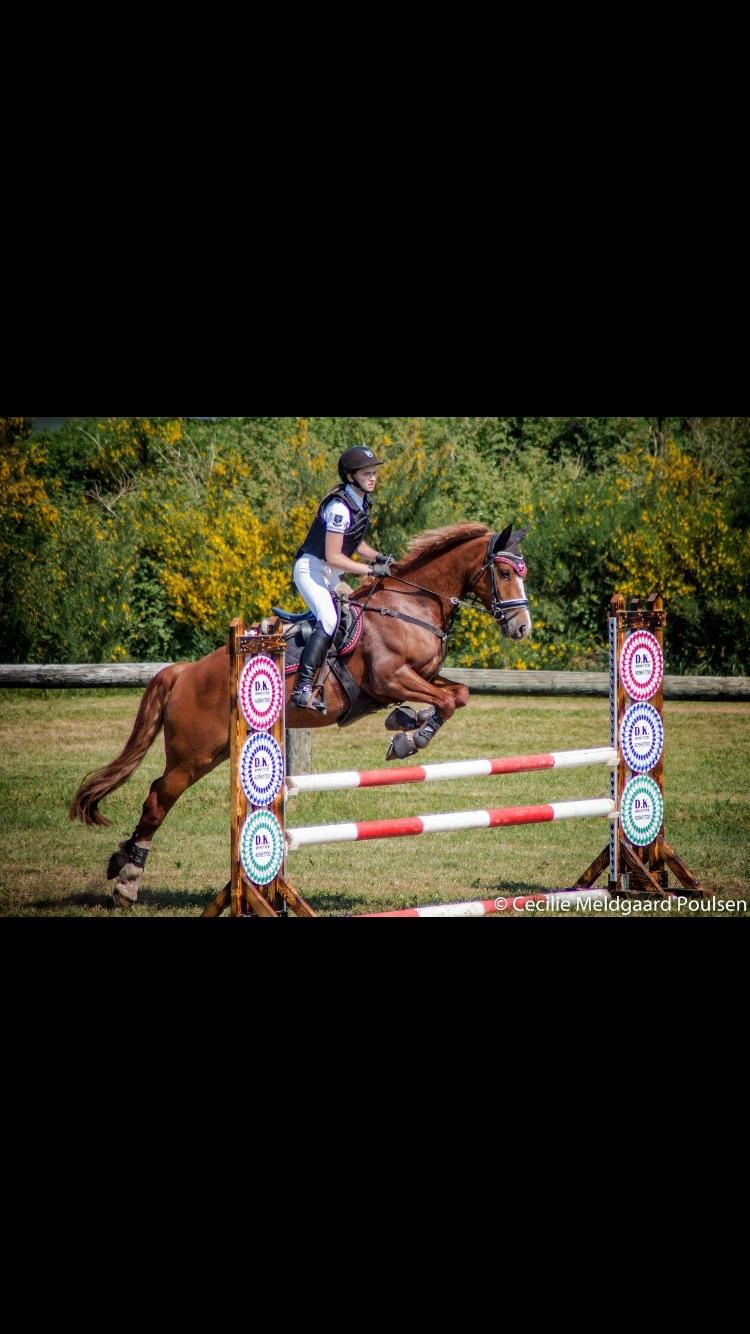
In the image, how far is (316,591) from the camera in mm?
5312

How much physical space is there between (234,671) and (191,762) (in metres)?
A: 0.96

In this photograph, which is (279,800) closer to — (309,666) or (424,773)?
(424,773)

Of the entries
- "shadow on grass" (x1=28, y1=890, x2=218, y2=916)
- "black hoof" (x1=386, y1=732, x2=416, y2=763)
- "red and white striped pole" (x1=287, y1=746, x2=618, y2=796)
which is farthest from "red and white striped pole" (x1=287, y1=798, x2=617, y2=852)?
"shadow on grass" (x1=28, y1=890, x2=218, y2=916)

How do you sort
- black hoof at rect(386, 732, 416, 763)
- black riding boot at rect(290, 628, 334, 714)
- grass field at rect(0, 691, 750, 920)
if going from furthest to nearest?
grass field at rect(0, 691, 750, 920) < black riding boot at rect(290, 628, 334, 714) < black hoof at rect(386, 732, 416, 763)

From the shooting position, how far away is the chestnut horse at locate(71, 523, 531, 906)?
17.4ft

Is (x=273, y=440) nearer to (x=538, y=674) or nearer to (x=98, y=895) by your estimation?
(x=538, y=674)

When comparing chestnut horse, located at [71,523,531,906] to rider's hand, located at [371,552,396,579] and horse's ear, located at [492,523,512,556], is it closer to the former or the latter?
horse's ear, located at [492,523,512,556]

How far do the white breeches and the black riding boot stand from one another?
0.14ft

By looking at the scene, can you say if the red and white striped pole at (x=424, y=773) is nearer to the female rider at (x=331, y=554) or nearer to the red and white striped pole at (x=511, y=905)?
the red and white striped pole at (x=511, y=905)

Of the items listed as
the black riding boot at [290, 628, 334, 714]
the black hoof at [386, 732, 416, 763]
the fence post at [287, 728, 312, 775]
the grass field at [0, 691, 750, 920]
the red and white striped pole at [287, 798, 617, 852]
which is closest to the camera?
the red and white striped pole at [287, 798, 617, 852]

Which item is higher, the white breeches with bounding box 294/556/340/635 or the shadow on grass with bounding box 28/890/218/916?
the white breeches with bounding box 294/556/340/635

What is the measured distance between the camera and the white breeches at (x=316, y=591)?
17.4ft

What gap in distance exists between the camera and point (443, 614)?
5520 millimetres

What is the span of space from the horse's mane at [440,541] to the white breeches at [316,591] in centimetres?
36
